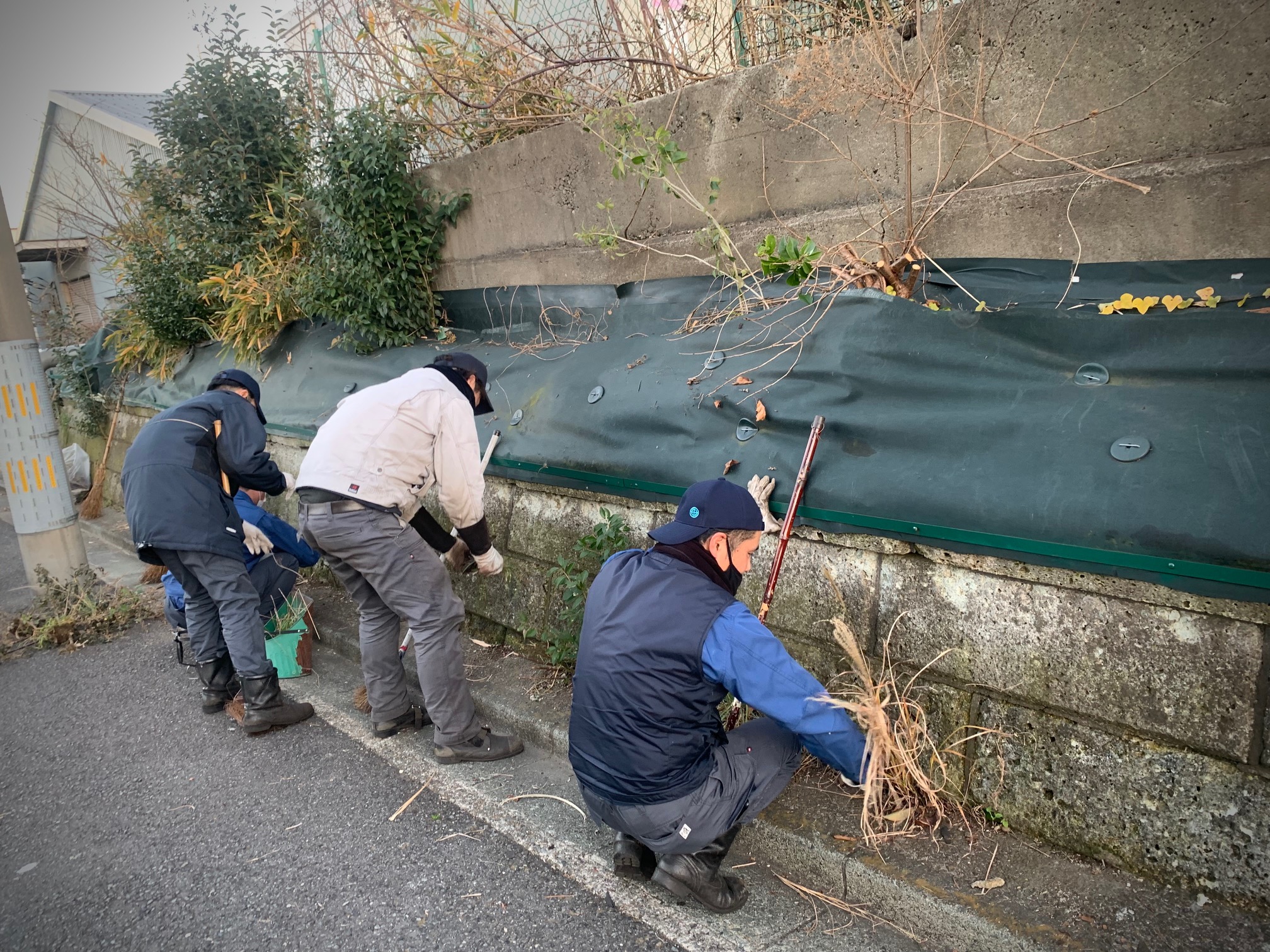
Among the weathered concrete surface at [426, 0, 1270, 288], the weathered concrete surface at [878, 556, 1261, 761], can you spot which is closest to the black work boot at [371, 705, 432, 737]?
the weathered concrete surface at [878, 556, 1261, 761]

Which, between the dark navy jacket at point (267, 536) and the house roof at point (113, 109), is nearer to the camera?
the dark navy jacket at point (267, 536)

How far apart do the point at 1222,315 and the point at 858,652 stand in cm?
172

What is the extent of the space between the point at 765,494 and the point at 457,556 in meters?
1.96

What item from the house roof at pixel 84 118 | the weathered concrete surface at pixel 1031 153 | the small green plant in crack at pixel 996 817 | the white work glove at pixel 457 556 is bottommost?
the small green plant in crack at pixel 996 817

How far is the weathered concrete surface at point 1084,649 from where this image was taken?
236 centimetres

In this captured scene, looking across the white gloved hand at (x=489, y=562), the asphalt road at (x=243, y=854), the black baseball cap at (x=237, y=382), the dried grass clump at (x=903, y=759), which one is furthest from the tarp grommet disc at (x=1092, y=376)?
the black baseball cap at (x=237, y=382)

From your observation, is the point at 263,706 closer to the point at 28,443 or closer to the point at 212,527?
the point at 212,527

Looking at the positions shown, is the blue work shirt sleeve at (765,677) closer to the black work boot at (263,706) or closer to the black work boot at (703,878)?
the black work boot at (703,878)

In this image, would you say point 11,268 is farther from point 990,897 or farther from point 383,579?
point 990,897

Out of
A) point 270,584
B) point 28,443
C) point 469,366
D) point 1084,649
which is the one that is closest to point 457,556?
point 469,366

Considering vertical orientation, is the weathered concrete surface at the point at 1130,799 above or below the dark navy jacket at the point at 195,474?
below

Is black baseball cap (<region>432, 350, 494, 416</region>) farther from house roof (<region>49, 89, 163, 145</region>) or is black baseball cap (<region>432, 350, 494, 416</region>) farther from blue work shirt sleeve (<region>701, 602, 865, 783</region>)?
house roof (<region>49, 89, 163, 145</region>)

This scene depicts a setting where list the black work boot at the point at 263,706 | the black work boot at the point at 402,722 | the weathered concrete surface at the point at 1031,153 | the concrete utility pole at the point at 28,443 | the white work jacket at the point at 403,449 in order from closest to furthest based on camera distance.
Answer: the weathered concrete surface at the point at 1031,153
the white work jacket at the point at 403,449
the black work boot at the point at 402,722
the black work boot at the point at 263,706
the concrete utility pole at the point at 28,443

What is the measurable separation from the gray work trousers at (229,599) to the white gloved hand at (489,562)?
4.13ft
